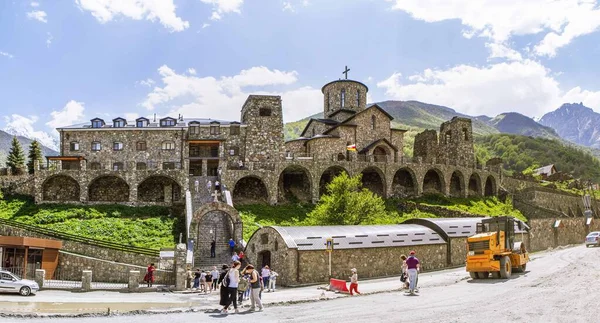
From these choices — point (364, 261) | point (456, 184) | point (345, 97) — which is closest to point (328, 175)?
point (345, 97)

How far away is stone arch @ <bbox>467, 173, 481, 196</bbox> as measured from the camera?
61.3 metres

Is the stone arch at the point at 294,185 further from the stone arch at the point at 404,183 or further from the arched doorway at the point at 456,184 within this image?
the arched doorway at the point at 456,184

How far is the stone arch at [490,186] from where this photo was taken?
6359 centimetres

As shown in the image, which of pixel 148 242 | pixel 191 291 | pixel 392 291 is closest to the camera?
pixel 392 291

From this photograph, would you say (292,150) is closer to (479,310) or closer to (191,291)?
(191,291)

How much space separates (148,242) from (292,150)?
85.7ft

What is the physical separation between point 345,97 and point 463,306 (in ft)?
164

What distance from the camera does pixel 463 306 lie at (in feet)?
53.0

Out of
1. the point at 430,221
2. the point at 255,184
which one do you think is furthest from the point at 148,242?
the point at 430,221

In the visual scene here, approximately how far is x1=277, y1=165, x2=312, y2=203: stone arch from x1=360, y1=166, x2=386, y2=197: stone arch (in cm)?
678

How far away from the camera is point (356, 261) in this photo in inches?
1072

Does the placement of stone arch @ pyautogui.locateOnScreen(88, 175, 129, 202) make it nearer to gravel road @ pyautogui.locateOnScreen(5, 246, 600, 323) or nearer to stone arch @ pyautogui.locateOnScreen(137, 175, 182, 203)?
stone arch @ pyautogui.locateOnScreen(137, 175, 182, 203)

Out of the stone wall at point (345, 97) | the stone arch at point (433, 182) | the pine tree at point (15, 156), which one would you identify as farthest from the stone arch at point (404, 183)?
the pine tree at point (15, 156)

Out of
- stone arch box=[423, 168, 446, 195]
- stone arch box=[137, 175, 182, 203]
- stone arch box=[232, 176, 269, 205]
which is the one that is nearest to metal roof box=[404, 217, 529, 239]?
stone arch box=[232, 176, 269, 205]
